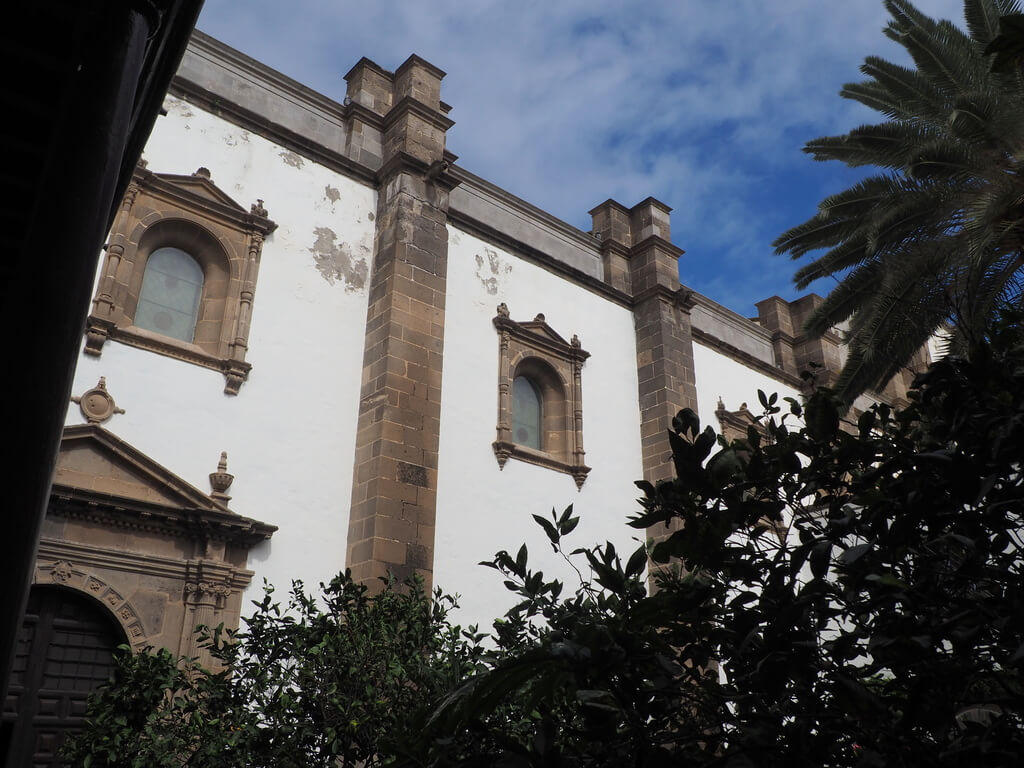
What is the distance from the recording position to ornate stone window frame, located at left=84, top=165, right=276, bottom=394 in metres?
9.82

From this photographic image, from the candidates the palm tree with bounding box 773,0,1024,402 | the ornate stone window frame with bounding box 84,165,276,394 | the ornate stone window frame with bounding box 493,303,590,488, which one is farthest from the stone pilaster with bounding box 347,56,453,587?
the palm tree with bounding box 773,0,1024,402

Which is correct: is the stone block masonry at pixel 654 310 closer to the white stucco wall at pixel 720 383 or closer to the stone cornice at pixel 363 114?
Result: the white stucco wall at pixel 720 383

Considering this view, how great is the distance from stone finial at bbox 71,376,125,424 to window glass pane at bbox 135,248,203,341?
1075mm

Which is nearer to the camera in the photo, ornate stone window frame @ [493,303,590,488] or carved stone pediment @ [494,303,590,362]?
ornate stone window frame @ [493,303,590,488]

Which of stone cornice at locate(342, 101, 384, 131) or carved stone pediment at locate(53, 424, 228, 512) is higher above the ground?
stone cornice at locate(342, 101, 384, 131)

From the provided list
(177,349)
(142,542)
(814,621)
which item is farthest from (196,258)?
(814,621)

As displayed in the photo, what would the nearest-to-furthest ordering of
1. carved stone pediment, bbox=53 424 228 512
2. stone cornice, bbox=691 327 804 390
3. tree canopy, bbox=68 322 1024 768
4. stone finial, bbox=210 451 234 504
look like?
tree canopy, bbox=68 322 1024 768 → carved stone pediment, bbox=53 424 228 512 → stone finial, bbox=210 451 234 504 → stone cornice, bbox=691 327 804 390

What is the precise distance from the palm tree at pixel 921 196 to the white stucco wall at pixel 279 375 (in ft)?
20.9

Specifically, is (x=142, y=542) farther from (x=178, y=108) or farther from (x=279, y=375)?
(x=178, y=108)

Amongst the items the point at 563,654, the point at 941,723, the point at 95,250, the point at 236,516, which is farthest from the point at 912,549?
the point at 236,516

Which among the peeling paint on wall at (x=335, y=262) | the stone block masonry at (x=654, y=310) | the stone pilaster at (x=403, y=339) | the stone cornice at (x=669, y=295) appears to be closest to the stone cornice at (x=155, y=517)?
the stone pilaster at (x=403, y=339)

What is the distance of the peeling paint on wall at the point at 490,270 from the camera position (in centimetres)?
1391

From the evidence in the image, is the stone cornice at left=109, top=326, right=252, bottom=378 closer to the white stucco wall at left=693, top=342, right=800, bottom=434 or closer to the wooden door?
the wooden door

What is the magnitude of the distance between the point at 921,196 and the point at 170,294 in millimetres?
8980
